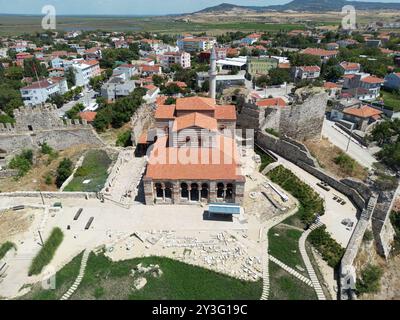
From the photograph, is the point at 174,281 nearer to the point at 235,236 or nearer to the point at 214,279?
the point at 214,279

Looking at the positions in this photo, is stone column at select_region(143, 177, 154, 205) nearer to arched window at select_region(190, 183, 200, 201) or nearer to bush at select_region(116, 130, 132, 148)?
arched window at select_region(190, 183, 200, 201)

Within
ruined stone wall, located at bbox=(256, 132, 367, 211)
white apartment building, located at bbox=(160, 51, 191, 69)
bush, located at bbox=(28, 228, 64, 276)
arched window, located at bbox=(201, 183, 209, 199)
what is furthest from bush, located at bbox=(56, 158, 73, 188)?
white apartment building, located at bbox=(160, 51, 191, 69)

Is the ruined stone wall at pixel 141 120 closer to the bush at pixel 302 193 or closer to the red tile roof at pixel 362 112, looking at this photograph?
the bush at pixel 302 193

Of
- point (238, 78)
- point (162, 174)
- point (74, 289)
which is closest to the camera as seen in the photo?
point (74, 289)

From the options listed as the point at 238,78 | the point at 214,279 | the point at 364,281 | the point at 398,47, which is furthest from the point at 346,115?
the point at 398,47

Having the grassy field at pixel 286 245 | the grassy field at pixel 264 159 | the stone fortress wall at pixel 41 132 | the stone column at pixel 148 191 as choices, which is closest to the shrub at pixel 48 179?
the stone fortress wall at pixel 41 132
